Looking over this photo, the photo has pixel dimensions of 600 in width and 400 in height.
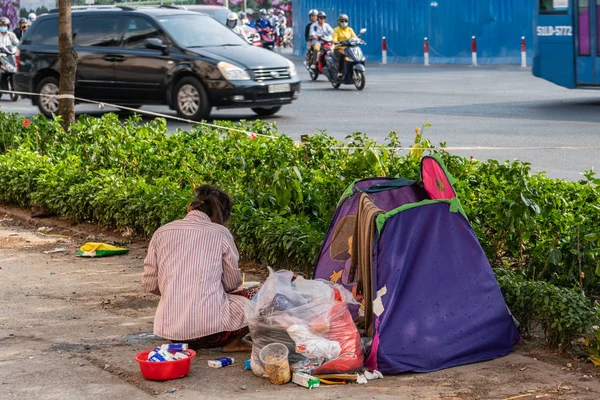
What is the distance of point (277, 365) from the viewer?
5266mm

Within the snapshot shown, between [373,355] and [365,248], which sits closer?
[373,355]

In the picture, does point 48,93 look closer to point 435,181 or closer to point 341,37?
point 341,37

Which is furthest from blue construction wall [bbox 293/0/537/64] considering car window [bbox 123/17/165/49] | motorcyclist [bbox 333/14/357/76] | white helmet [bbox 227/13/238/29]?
car window [bbox 123/17/165/49]

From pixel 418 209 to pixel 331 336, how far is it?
0.79 meters

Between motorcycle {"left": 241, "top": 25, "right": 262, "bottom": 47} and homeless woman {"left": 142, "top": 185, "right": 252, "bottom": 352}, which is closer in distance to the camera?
homeless woman {"left": 142, "top": 185, "right": 252, "bottom": 352}

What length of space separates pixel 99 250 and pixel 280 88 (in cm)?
911

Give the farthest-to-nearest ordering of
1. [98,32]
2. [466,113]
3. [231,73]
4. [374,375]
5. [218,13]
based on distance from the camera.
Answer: [218,13] < [98,32] < [466,113] < [231,73] < [374,375]

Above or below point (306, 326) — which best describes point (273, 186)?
above

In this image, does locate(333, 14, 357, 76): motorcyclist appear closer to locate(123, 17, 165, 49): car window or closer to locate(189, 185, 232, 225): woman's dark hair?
locate(123, 17, 165, 49): car window

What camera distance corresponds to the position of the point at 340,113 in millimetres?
17859

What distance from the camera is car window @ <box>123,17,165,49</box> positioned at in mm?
17609

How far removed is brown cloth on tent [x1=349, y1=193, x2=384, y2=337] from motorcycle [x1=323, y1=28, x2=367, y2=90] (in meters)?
16.6

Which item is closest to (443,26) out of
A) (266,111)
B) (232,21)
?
(232,21)

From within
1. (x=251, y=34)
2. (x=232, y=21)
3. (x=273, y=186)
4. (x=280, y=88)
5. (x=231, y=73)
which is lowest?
(x=273, y=186)
